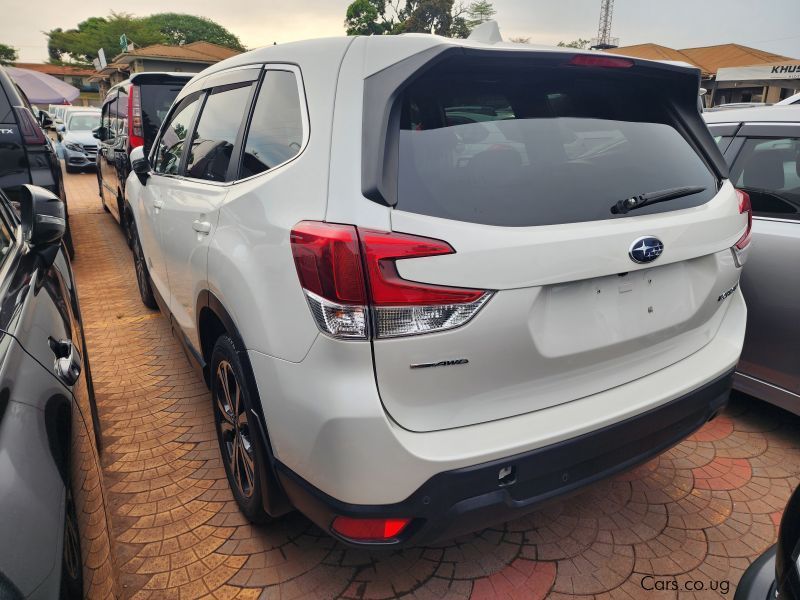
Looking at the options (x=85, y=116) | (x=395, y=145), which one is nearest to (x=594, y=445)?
(x=395, y=145)

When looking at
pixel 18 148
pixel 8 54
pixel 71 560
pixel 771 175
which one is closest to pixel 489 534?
pixel 71 560

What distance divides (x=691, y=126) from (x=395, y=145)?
1.40 meters

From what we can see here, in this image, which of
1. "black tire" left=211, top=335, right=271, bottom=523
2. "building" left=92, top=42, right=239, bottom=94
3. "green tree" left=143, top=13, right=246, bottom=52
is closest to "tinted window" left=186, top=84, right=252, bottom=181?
"black tire" left=211, top=335, right=271, bottom=523

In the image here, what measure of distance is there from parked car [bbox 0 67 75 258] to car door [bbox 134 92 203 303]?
79.8 inches

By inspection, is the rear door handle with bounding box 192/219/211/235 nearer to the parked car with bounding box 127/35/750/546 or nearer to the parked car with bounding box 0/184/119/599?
the parked car with bounding box 127/35/750/546

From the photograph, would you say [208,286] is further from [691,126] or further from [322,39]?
[691,126]

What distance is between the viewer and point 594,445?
69.9 inches

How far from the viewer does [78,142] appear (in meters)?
14.9

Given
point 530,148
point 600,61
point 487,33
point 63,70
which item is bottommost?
point 530,148

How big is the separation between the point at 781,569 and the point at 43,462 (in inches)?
64.5

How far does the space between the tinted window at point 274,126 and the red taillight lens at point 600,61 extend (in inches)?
36.7

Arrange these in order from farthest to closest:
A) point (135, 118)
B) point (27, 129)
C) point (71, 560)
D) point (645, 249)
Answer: point (135, 118) < point (27, 129) < point (645, 249) < point (71, 560)

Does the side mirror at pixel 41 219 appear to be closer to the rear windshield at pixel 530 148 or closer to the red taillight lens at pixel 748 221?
the rear windshield at pixel 530 148

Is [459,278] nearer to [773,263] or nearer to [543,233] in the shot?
[543,233]
